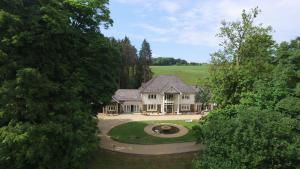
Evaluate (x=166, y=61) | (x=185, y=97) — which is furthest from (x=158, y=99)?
(x=166, y=61)

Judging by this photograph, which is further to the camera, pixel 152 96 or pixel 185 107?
pixel 185 107

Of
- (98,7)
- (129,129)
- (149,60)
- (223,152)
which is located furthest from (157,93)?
(223,152)

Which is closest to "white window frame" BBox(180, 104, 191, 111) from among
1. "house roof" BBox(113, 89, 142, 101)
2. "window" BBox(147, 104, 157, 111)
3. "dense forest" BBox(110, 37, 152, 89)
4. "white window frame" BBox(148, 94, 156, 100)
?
"window" BBox(147, 104, 157, 111)

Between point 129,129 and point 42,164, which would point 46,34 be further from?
point 129,129

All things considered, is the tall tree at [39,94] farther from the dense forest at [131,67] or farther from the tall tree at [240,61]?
the dense forest at [131,67]

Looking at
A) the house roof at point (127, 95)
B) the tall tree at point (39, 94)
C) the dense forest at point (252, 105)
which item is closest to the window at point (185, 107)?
the house roof at point (127, 95)

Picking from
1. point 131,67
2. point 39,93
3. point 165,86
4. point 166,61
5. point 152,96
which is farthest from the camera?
point 166,61

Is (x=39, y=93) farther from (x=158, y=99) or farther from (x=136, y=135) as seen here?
(x=158, y=99)
